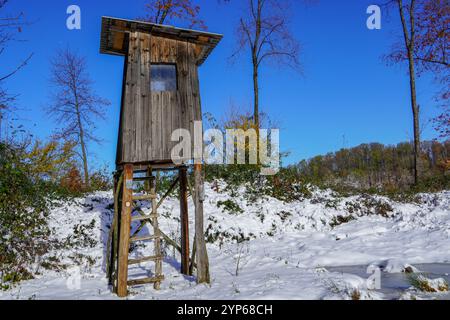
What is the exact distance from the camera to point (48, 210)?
14.1 metres

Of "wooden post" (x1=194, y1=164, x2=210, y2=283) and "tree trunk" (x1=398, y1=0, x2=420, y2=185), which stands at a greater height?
"tree trunk" (x1=398, y1=0, x2=420, y2=185)

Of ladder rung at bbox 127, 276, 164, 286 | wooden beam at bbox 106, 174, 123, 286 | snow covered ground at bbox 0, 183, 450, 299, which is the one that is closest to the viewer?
snow covered ground at bbox 0, 183, 450, 299

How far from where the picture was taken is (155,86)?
28.7ft

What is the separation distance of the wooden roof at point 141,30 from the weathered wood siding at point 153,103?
0.15 metres

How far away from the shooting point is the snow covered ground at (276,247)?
761cm

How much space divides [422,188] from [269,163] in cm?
893

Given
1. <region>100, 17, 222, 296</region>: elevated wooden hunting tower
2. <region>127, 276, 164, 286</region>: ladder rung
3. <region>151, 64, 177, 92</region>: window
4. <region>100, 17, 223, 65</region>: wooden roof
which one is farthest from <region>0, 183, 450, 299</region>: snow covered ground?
<region>100, 17, 223, 65</region>: wooden roof

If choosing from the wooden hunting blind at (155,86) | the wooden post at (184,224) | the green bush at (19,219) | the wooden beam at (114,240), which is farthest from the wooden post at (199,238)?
the green bush at (19,219)

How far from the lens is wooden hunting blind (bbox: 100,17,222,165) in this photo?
328 inches

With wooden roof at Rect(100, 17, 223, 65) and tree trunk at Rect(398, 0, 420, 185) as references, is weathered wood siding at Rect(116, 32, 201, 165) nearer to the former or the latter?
wooden roof at Rect(100, 17, 223, 65)

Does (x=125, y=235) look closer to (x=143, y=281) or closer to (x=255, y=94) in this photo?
(x=143, y=281)

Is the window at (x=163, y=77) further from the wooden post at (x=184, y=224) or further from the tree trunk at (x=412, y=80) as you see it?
the tree trunk at (x=412, y=80)

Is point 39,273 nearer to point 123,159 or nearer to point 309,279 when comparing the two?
point 123,159
